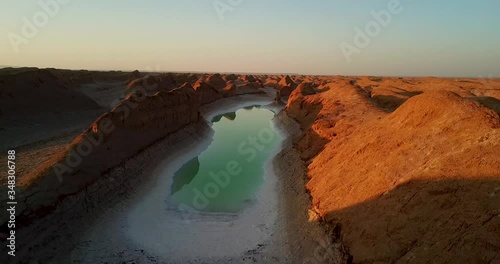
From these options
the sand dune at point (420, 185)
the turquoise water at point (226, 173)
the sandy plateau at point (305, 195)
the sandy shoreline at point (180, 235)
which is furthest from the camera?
the turquoise water at point (226, 173)

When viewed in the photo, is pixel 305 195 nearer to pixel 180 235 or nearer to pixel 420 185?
pixel 180 235

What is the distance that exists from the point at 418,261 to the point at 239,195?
1384cm

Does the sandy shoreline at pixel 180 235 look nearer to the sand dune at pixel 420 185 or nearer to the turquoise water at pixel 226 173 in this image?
the turquoise water at pixel 226 173

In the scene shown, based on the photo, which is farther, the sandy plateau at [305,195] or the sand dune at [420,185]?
the sandy plateau at [305,195]

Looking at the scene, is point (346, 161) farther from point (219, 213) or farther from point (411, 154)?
point (219, 213)

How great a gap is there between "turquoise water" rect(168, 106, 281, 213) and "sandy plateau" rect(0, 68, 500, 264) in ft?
3.66

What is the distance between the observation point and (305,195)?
1978 centimetres

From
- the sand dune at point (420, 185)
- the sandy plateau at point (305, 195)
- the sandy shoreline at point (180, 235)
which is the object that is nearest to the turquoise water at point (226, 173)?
the sandy plateau at point (305, 195)

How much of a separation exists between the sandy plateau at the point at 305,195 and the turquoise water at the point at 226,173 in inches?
44.0

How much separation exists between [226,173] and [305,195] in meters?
9.39

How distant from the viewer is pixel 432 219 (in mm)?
11031

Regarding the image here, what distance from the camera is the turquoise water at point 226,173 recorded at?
21.8m

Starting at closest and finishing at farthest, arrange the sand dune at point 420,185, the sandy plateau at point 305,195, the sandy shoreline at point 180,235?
1. the sand dune at point 420,185
2. the sandy plateau at point 305,195
3. the sandy shoreline at point 180,235

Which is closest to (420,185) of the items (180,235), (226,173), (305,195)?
(305,195)
